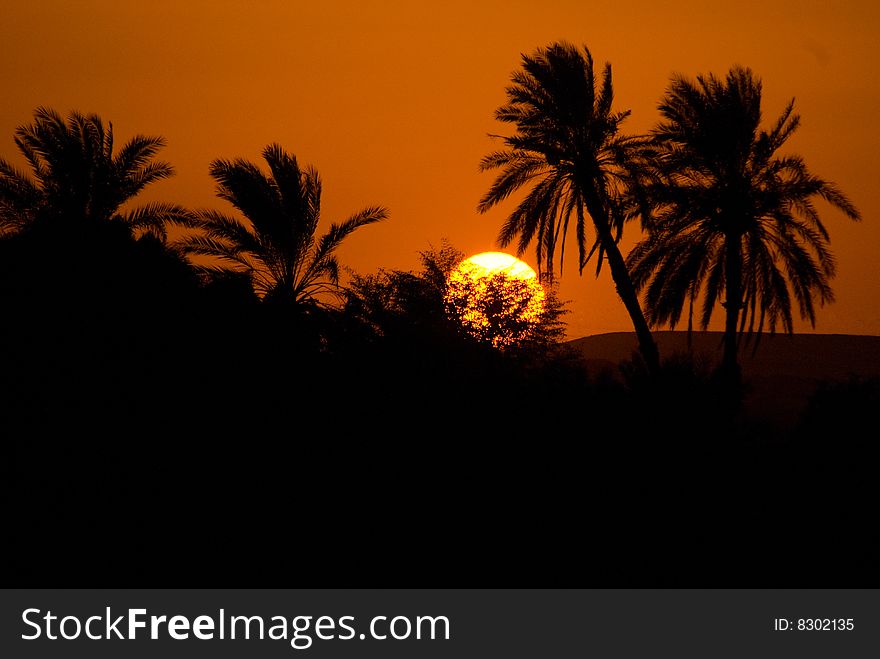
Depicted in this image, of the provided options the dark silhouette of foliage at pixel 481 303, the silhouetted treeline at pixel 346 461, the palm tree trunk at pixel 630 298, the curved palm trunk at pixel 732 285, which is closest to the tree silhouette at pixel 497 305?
the dark silhouette of foliage at pixel 481 303

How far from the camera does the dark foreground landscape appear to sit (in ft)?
51.8

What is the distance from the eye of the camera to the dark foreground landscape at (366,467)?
15.8 m

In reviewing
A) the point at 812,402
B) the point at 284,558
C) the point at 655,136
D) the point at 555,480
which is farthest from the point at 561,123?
the point at 284,558

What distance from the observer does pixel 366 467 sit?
17.5 meters

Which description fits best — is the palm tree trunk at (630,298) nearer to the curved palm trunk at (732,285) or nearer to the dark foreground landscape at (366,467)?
the curved palm trunk at (732,285)

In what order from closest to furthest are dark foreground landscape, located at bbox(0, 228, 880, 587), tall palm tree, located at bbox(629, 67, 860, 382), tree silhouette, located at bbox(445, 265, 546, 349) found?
1. dark foreground landscape, located at bbox(0, 228, 880, 587)
2. tall palm tree, located at bbox(629, 67, 860, 382)
3. tree silhouette, located at bbox(445, 265, 546, 349)

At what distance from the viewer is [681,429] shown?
18.2 meters

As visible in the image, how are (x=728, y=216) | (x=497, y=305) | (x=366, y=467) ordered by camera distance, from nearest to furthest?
(x=366, y=467)
(x=728, y=216)
(x=497, y=305)

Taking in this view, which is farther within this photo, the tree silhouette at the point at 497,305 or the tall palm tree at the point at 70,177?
the tree silhouette at the point at 497,305

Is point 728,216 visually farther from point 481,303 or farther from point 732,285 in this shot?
point 481,303

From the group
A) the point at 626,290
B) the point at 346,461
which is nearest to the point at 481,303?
the point at 626,290

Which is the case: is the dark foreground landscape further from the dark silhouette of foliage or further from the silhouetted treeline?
the dark silhouette of foliage

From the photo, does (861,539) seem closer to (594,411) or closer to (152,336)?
(594,411)

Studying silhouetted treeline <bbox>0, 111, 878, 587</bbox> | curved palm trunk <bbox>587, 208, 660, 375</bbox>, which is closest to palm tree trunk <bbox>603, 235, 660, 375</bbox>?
curved palm trunk <bbox>587, 208, 660, 375</bbox>
